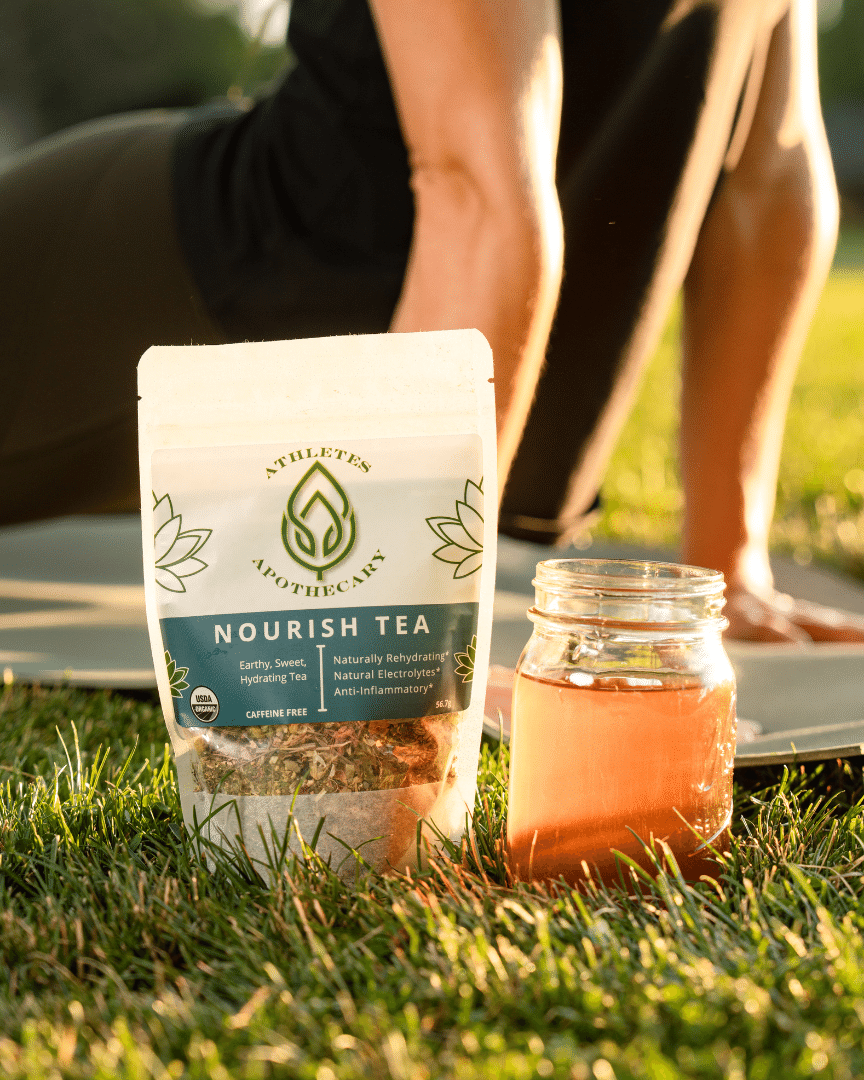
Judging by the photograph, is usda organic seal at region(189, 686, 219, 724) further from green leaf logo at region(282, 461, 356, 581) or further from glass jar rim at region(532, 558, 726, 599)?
glass jar rim at region(532, 558, 726, 599)

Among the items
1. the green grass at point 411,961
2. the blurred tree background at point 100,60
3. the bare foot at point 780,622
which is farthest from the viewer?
the blurred tree background at point 100,60

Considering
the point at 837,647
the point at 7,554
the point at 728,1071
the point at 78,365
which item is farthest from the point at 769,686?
the point at 7,554

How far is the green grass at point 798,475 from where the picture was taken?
2.35 metres

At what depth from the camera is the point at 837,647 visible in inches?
58.4

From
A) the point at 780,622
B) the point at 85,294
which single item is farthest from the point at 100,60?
the point at 780,622

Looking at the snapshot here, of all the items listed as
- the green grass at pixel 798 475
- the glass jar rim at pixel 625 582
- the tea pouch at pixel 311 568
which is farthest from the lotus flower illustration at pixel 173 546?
the green grass at pixel 798 475

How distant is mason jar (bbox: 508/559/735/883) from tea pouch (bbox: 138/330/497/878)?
0.28ft

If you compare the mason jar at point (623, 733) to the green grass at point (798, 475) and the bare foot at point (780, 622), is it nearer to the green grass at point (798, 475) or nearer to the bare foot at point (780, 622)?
the bare foot at point (780, 622)

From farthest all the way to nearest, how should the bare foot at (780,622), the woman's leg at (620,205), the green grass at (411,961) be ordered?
the bare foot at (780,622), the woman's leg at (620,205), the green grass at (411,961)

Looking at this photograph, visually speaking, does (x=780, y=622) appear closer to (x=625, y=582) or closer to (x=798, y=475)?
(x=625, y=582)

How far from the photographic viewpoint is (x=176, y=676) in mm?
760

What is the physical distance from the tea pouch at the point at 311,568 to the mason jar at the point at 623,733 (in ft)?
0.28

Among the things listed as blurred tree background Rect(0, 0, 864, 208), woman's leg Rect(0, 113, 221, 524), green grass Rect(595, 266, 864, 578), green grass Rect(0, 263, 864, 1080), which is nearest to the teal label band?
green grass Rect(0, 263, 864, 1080)

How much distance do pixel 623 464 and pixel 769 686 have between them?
6.05 ft
